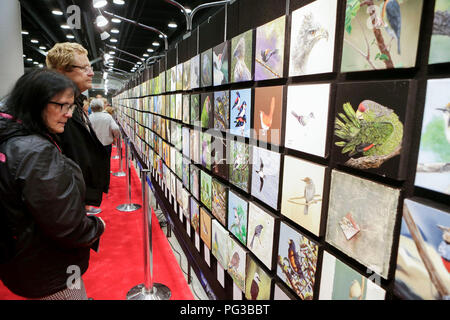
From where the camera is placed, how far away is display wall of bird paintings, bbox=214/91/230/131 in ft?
6.90

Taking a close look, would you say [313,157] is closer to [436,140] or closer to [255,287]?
[436,140]

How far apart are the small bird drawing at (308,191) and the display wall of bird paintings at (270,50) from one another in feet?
1.82

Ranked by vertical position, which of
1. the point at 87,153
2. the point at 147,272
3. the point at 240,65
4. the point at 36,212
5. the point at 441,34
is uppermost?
the point at 240,65

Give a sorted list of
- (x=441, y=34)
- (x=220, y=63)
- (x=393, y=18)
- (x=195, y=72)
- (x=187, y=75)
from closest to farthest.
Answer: (x=441, y=34) → (x=393, y=18) → (x=220, y=63) → (x=195, y=72) → (x=187, y=75)

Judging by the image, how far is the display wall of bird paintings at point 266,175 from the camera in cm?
154

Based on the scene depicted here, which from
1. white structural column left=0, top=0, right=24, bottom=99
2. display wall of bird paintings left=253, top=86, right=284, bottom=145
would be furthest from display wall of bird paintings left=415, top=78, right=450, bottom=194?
white structural column left=0, top=0, right=24, bottom=99

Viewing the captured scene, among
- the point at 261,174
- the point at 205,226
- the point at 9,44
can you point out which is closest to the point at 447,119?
the point at 261,174

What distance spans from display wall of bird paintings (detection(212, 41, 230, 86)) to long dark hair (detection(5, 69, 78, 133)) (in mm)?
1186

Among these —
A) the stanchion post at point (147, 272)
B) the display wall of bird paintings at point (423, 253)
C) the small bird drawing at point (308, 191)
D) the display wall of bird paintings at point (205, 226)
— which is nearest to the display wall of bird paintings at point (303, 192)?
the small bird drawing at point (308, 191)

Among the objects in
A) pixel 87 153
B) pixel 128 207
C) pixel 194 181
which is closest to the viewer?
pixel 87 153

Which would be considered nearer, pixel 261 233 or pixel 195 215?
pixel 261 233

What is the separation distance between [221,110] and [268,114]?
70cm

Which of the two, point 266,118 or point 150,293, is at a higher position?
point 266,118

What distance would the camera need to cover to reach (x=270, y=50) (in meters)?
1.53
